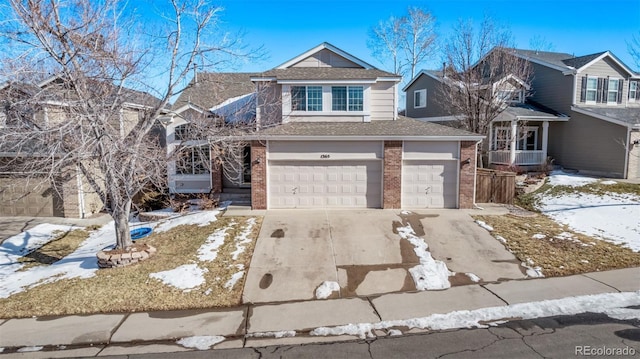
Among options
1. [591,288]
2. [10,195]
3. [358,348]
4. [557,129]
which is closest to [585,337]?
[591,288]

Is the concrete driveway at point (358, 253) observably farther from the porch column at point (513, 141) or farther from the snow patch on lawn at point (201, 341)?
the porch column at point (513, 141)

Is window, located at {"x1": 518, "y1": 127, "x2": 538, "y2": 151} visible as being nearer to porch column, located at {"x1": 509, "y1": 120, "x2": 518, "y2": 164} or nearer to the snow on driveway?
porch column, located at {"x1": 509, "y1": 120, "x2": 518, "y2": 164}

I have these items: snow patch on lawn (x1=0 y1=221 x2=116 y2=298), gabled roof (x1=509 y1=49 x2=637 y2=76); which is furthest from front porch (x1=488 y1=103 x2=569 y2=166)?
snow patch on lawn (x1=0 y1=221 x2=116 y2=298)

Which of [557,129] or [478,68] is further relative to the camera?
[557,129]

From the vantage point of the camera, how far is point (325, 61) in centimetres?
1748

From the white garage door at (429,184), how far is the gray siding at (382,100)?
2840 millimetres

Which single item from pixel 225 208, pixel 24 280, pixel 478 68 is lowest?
pixel 24 280

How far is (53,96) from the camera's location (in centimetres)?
866

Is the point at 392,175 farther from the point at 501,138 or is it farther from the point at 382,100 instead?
the point at 501,138

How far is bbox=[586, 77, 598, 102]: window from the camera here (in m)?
23.2

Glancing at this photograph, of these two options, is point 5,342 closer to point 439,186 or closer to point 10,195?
point 10,195

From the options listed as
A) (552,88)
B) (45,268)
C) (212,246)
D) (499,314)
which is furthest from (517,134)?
(45,268)

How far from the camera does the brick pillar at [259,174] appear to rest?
47.9 ft

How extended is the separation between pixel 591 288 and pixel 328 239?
6665 millimetres
